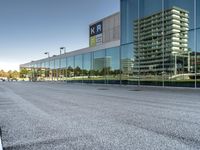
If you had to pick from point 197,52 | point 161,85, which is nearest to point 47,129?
point 197,52

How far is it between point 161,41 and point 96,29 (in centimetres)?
1975

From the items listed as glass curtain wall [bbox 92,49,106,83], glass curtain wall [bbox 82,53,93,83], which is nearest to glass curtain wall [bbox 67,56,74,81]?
glass curtain wall [bbox 82,53,93,83]

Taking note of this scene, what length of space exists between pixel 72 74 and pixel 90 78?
8.13 metres

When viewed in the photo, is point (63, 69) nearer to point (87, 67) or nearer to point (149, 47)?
point (87, 67)

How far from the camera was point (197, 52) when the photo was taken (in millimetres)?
22406

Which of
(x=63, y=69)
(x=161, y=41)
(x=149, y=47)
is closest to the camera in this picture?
(x=161, y=41)

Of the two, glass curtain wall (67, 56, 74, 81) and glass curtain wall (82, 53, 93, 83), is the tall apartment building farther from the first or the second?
glass curtain wall (67, 56, 74, 81)

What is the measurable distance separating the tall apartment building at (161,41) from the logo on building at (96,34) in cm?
1301

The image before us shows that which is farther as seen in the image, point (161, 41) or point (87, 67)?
point (87, 67)

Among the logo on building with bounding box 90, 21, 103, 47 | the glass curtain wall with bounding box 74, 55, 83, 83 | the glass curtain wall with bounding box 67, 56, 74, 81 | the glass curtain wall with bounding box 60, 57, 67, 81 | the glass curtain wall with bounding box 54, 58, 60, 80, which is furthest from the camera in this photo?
the glass curtain wall with bounding box 54, 58, 60, 80

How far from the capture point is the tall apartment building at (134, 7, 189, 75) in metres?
24.1

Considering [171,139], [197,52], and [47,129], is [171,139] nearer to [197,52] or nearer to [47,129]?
[47,129]

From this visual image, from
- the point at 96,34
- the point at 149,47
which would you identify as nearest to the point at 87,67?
the point at 96,34

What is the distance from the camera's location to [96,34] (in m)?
44.3
